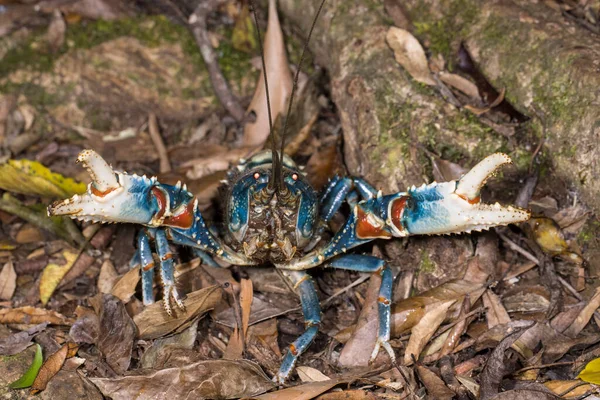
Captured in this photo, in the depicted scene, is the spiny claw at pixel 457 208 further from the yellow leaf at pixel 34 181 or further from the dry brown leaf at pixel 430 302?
the yellow leaf at pixel 34 181

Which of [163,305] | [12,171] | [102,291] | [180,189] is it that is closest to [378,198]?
[180,189]

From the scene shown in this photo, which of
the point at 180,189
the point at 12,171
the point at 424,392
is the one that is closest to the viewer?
the point at 424,392

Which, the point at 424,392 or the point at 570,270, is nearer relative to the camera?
the point at 424,392

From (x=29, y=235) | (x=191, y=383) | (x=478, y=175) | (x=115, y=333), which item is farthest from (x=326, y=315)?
(x=29, y=235)

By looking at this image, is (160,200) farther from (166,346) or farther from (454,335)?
(454,335)

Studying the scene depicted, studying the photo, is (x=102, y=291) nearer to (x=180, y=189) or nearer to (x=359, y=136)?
(x=180, y=189)

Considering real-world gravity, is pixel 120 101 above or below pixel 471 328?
above

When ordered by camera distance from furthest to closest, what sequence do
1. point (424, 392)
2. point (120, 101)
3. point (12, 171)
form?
1. point (120, 101)
2. point (12, 171)
3. point (424, 392)
